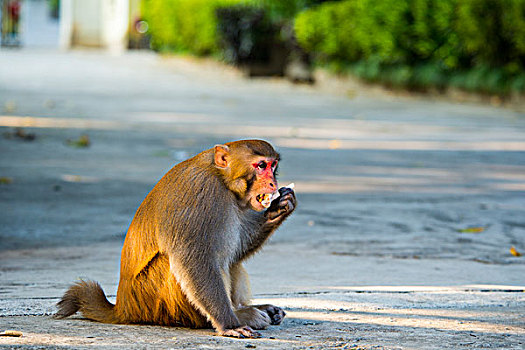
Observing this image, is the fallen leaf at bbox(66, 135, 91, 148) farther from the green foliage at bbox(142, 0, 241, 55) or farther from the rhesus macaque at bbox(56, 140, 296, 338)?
the green foliage at bbox(142, 0, 241, 55)

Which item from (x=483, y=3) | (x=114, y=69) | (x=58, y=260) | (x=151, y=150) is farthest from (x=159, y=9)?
(x=58, y=260)

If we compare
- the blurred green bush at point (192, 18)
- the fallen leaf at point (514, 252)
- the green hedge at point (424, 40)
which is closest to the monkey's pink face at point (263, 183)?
the fallen leaf at point (514, 252)

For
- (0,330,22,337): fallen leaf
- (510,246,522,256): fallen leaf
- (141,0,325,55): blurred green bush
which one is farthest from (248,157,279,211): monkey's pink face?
(141,0,325,55): blurred green bush

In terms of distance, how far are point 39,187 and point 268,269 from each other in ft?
10.6

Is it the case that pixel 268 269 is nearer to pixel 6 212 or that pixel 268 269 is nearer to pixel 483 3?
pixel 6 212

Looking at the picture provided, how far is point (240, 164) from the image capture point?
11.7 ft

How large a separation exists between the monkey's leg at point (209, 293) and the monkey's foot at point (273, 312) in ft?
0.84

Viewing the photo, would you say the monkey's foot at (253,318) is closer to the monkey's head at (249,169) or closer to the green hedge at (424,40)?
the monkey's head at (249,169)

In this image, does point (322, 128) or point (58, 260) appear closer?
point (58, 260)

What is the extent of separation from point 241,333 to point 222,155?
0.72 meters

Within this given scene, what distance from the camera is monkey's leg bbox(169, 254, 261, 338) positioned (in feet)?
11.7

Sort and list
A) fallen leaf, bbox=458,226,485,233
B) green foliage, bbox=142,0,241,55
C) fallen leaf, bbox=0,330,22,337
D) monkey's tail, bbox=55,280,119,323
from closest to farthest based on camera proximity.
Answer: fallen leaf, bbox=0,330,22,337, monkey's tail, bbox=55,280,119,323, fallen leaf, bbox=458,226,485,233, green foliage, bbox=142,0,241,55

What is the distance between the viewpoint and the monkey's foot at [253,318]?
3.81 m

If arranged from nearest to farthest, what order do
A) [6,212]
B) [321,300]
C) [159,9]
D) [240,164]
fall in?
[240,164], [321,300], [6,212], [159,9]
